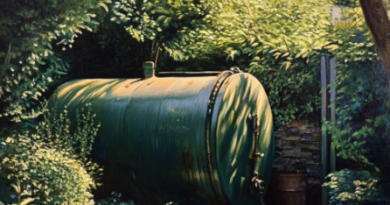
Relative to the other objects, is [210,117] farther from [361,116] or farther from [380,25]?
[361,116]

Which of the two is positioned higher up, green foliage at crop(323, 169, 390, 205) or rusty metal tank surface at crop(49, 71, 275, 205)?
rusty metal tank surface at crop(49, 71, 275, 205)

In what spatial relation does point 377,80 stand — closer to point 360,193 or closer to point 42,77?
point 360,193

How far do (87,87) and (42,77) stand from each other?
0.65 metres

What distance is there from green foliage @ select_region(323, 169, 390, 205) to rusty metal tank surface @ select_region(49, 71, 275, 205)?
3.14 feet

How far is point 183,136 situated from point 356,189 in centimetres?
226

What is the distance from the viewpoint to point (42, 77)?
17.0 ft

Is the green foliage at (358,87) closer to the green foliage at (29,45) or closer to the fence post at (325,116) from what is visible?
the fence post at (325,116)

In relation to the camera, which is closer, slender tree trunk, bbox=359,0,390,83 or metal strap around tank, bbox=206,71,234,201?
slender tree trunk, bbox=359,0,390,83

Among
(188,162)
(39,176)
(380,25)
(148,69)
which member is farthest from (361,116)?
(39,176)

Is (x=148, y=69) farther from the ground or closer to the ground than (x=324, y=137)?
farther from the ground

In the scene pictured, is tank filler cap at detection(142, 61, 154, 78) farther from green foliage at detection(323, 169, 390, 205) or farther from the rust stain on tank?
green foliage at detection(323, 169, 390, 205)

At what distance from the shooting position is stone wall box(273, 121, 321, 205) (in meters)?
6.54

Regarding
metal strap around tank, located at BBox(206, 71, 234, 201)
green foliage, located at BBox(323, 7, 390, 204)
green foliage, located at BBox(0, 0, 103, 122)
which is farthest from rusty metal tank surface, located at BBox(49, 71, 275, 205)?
green foliage, located at BBox(323, 7, 390, 204)

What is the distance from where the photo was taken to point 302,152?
6652 millimetres
